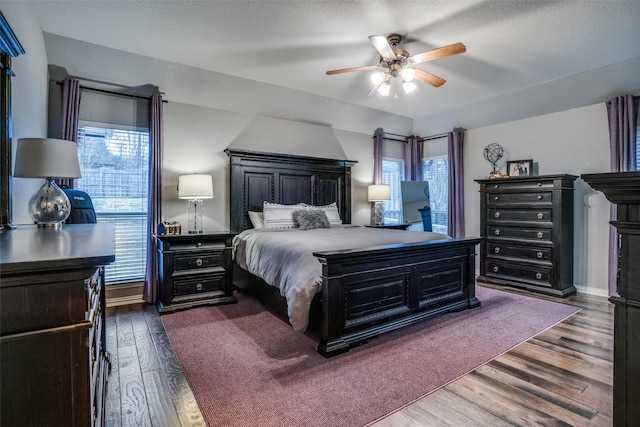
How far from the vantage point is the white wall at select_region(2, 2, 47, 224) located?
2.10m

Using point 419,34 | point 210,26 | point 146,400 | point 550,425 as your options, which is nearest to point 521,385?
point 550,425

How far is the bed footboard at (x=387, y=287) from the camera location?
2420 mm

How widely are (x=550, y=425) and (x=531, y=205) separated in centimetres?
326

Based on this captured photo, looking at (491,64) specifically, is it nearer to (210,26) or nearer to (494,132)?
(494,132)

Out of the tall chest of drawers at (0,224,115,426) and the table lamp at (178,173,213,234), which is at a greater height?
the table lamp at (178,173,213,234)

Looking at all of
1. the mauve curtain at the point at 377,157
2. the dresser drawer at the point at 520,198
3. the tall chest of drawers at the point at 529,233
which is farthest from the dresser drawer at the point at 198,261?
the dresser drawer at the point at 520,198

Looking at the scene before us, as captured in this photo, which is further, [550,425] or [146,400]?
[146,400]

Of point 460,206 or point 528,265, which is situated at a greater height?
point 460,206

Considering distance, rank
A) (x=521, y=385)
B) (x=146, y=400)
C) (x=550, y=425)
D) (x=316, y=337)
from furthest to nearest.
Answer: (x=316, y=337), (x=521, y=385), (x=146, y=400), (x=550, y=425)

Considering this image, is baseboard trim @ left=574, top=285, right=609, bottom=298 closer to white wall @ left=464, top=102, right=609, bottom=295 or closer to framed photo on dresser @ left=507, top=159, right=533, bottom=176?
white wall @ left=464, top=102, right=609, bottom=295

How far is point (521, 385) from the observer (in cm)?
201

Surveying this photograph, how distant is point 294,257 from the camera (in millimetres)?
2730

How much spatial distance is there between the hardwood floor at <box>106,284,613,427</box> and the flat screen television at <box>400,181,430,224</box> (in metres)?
3.31

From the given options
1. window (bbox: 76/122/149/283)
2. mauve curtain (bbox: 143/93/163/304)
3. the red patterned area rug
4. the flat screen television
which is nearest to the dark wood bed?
the red patterned area rug
